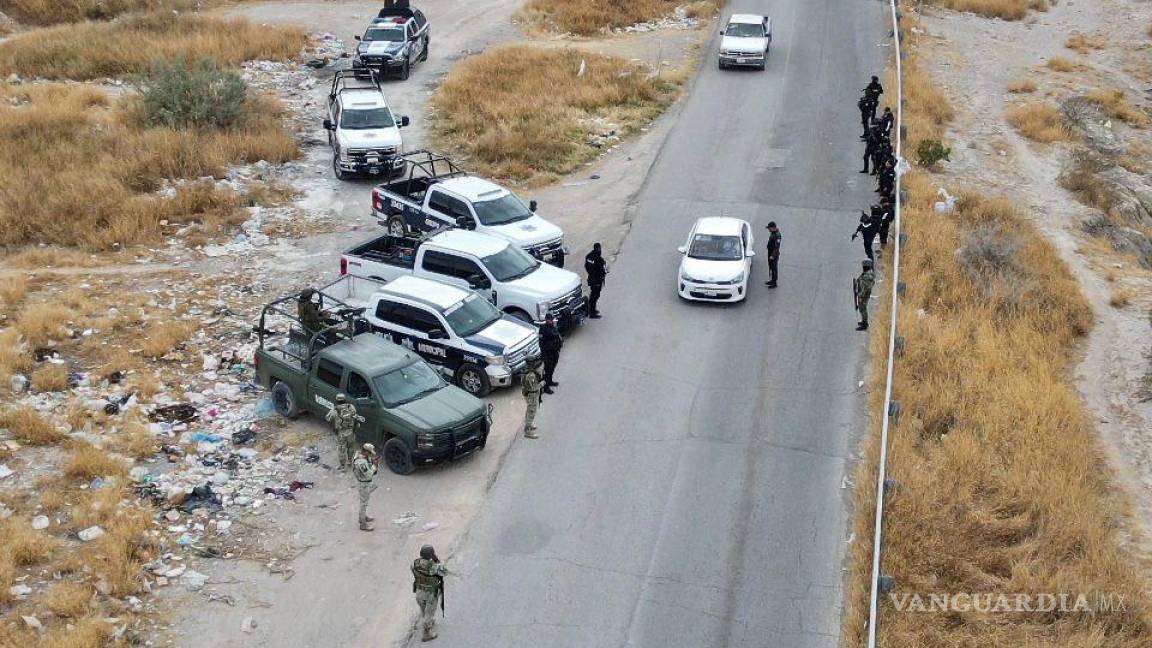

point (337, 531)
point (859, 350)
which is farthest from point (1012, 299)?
point (337, 531)

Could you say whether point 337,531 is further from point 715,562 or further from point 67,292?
point 67,292

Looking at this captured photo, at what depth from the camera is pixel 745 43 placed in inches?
1446

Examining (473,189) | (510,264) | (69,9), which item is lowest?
(69,9)

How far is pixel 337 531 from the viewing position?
1457 cm

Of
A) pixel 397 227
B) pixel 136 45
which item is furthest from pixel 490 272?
pixel 136 45

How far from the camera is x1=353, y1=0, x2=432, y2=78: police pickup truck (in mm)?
35594

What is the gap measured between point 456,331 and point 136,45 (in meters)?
25.0

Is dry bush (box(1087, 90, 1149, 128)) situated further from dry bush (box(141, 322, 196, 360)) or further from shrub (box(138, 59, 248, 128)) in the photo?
dry bush (box(141, 322, 196, 360))

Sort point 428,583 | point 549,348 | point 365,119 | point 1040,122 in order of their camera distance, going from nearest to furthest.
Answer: point 428,583 → point 549,348 → point 365,119 → point 1040,122

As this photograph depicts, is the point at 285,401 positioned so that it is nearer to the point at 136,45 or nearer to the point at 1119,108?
the point at 136,45

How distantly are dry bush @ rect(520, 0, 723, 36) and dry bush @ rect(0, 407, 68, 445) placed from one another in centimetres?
2996

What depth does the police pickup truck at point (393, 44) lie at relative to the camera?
35.6 m

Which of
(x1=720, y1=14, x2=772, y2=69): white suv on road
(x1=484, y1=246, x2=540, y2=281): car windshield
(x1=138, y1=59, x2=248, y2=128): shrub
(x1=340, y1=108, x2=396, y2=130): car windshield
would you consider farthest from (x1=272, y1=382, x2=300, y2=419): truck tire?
(x1=720, y1=14, x2=772, y2=69): white suv on road

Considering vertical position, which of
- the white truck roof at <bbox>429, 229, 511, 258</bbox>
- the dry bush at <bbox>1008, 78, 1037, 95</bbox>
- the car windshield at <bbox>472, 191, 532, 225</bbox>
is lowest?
the dry bush at <bbox>1008, 78, 1037, 95</bbox>
